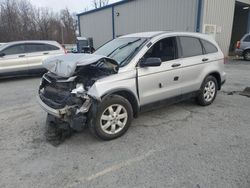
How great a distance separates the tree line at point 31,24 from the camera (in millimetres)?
35594

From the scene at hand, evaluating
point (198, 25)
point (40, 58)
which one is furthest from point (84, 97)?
point (198, 25)

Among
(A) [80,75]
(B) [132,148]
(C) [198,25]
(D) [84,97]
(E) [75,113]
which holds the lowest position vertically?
(B) [132,148]

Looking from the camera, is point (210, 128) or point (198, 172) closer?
point (198, 172)

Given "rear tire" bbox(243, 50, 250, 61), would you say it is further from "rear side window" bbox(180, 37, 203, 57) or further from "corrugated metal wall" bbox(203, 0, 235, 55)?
"rear side window" bbox(180, 37, 203, 57)

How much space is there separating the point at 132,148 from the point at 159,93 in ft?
4.06

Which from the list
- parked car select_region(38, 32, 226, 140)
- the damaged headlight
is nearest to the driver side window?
parked car select_region(38, 32, 226, 140)

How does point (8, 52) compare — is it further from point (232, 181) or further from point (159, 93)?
point (232, 181)

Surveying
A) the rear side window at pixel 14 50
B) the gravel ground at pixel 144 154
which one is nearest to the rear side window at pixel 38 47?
the rear side window at pixel 14 50

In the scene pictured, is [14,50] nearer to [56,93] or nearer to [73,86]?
[56,93]

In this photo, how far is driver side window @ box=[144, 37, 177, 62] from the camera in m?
4.00

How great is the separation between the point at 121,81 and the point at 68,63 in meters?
0.90

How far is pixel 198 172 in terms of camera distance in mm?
2678

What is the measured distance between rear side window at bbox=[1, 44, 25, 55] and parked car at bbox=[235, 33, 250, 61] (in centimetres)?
1295

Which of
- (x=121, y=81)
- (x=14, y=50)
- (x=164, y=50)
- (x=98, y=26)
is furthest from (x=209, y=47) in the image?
(x=98, y=26)
